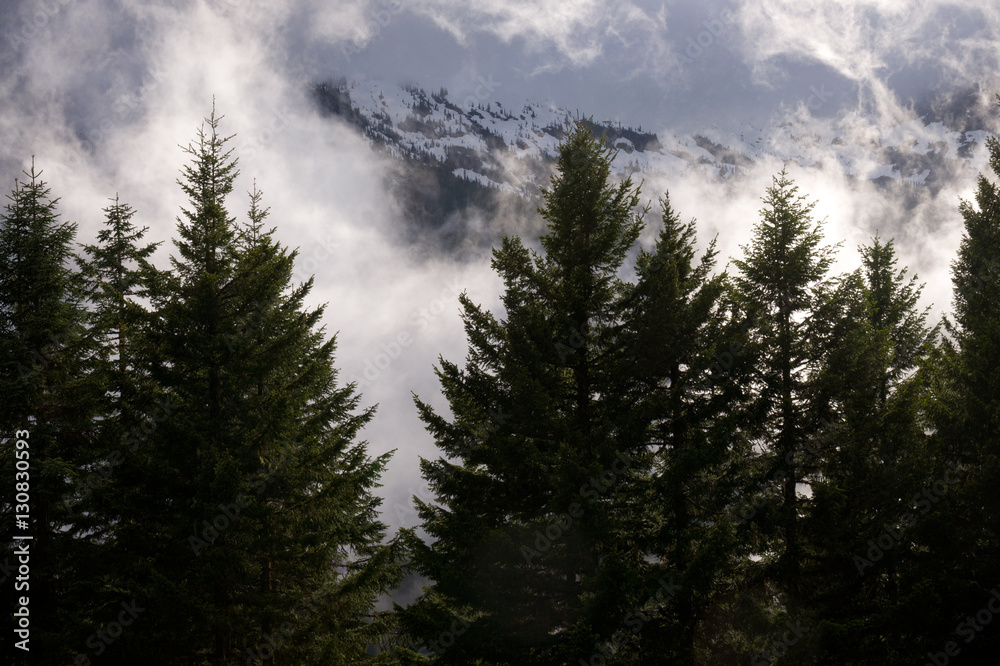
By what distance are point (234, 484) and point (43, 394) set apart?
8378mm

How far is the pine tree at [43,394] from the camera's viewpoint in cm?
1469

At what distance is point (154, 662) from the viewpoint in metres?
11.6

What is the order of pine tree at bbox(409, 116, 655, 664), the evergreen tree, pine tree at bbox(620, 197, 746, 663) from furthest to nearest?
the evergreen tree → pine tree at bbox(620, 197, 746, 663) → pine tree at bbox(409, 116, 655, 664)

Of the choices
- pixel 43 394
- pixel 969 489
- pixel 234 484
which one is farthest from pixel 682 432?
pixel 43 394

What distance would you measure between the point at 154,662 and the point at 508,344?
988cm

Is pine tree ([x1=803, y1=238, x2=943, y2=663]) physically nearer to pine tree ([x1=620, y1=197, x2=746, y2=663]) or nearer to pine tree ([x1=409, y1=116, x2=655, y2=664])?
pine tree ([x1=620, y1=197, x2=746, y2=663])

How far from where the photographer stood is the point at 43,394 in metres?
15.4

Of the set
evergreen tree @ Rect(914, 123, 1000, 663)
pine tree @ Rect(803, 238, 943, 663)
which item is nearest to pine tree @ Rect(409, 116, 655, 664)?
pine tree @ Rect(803, 238, 943, 663)

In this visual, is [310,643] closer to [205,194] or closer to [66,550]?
[66,550]

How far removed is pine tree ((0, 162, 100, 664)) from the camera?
1469 cm

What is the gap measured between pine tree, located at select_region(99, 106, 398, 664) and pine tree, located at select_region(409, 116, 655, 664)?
231cm

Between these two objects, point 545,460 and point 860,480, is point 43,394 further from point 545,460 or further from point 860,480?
point 860,480

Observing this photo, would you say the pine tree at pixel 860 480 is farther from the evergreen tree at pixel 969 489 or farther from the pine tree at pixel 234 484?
the pine tree at pixel 234 484

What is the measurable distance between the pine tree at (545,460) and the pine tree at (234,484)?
91.1 inches
